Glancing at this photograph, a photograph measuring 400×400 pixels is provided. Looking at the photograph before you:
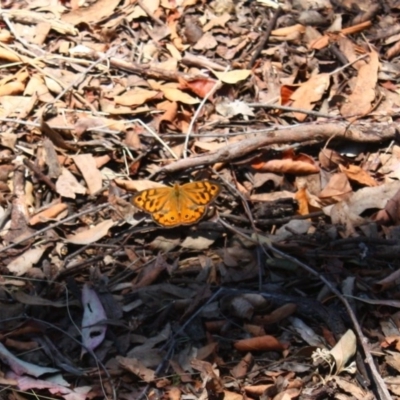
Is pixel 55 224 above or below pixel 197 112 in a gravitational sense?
below

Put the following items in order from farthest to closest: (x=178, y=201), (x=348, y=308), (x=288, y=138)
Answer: (x=288, y=138) < (x=178, y=201) < (x=348, y=308)

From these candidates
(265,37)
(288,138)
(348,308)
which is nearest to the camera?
(348,308)

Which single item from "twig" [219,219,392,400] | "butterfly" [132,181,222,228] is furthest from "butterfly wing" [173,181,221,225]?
"twig" [219,219,392,400]

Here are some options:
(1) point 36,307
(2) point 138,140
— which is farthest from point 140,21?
(1) point 36,307

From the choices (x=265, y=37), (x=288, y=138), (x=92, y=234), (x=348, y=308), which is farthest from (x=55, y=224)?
(x=265, y=37)

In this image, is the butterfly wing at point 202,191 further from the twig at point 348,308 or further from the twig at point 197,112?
the twig at point 197,112

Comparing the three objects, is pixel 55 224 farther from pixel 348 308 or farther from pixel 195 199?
pixel 348 308

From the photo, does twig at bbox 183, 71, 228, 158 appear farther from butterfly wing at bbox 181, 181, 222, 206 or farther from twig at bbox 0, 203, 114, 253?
→ twig at bbox 0, 203, 114, 253

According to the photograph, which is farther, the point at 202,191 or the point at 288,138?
the point at 288,138

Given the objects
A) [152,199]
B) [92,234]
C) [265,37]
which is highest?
[265,37]
